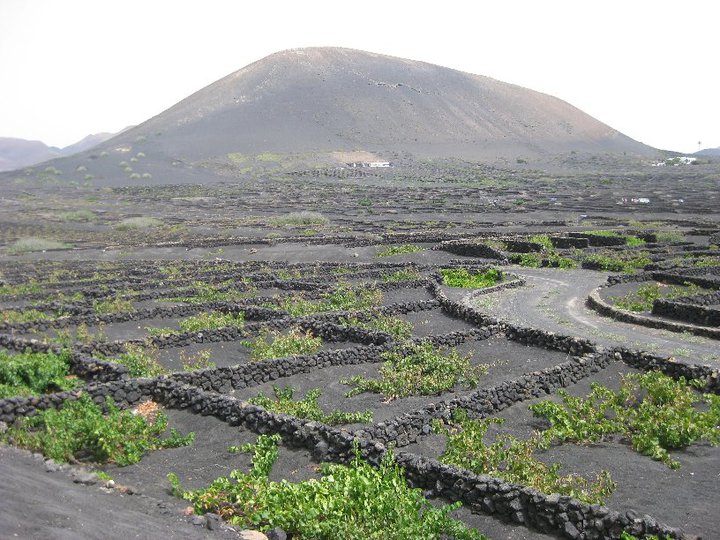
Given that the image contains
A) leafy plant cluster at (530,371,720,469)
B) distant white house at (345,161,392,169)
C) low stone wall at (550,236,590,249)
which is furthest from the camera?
distant white house at (345,161,392,169)

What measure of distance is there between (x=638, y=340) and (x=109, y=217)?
79632 millimetres

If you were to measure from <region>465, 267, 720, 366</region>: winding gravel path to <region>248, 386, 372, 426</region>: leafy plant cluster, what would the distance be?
1043cm

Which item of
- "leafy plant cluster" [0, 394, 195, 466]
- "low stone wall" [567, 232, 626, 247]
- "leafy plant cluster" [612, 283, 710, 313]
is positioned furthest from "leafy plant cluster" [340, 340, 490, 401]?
"low stone wall" [567, 232, 626, 247]

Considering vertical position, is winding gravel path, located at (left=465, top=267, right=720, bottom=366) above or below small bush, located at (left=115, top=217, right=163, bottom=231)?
above

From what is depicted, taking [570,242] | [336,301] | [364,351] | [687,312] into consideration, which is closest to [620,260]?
[570,242]

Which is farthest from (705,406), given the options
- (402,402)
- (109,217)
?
(109,217)

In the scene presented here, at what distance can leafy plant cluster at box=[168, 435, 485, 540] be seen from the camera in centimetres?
925

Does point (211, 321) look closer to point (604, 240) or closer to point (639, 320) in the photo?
point (639, 320)

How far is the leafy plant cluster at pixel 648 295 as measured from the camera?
27.1m

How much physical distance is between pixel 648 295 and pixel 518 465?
19488mm

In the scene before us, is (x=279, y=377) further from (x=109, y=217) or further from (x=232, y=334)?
(x=109, y=217)

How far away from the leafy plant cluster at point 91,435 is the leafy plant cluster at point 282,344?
5.60 meters

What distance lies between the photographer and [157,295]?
31.6 meters

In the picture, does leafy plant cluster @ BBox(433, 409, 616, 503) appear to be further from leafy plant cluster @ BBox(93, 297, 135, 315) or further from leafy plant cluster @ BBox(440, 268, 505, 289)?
leafy plant cluster @ BBox(440, 268, 505, 289)
